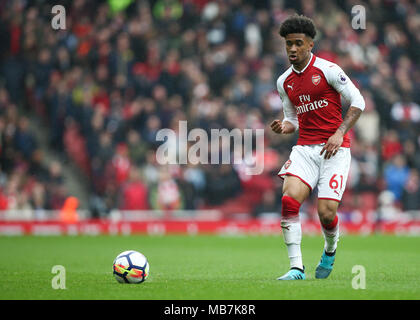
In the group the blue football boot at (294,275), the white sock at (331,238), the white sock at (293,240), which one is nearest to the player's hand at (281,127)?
the white sock at (293,240)

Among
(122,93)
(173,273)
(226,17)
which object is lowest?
(173,273)

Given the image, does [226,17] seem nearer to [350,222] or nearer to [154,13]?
[154,13]

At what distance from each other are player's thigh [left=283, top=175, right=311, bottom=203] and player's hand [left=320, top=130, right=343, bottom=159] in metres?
0.41

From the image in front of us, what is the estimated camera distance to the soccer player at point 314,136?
8.57 m

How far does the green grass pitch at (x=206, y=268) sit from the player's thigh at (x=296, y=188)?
874mm

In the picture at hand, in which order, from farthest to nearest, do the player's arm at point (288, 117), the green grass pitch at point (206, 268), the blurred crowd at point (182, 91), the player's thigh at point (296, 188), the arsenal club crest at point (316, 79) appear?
the blurred crowd at point (182, 91), the player's arm at point (288, 117), the arsenal club crest at point (316, 79), the player's thigh at point (296, 188), the green grass pitch at point (206, 268)

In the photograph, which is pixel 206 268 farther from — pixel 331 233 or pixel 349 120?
pixel 349 120

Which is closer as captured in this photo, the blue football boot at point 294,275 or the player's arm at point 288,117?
the blue football boot at point 294,275

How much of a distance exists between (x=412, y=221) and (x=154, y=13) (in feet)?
32.1

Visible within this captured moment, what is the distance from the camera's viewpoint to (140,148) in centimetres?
2052

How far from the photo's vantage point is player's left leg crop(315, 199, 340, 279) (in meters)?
8.59

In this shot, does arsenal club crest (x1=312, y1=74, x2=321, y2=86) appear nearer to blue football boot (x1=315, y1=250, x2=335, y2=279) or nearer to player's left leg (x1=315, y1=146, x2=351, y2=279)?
player's left leg (x1=315, y1=146, x2=351, y2=279)

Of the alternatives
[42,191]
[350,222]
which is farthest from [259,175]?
[42,191]

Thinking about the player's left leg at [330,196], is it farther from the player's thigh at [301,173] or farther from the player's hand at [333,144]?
the player's hand at [333,144]
